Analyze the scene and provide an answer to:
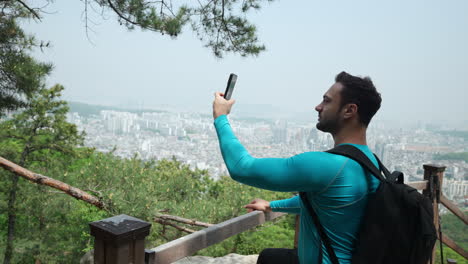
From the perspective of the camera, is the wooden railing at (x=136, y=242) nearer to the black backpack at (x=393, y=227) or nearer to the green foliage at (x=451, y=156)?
the black backpack at (x=393, y=227)

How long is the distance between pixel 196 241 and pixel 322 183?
0.81 m

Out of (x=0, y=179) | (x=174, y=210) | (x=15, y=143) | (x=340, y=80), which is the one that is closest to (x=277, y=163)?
(x=340, y=80)

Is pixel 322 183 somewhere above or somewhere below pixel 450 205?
above

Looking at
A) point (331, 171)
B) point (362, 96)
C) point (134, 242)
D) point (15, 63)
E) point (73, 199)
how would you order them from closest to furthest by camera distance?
point (331, 171) < point (362, 96) < point (134, 242) < point (15, 63) < point (73, 199)

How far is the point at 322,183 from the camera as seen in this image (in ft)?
2.95

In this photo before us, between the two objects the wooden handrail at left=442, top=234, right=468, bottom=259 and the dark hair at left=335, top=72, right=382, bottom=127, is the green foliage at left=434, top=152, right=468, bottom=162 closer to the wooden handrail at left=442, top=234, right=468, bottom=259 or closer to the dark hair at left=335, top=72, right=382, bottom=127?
the wooden handrail at left=442, top=234, right=468, bottom=259

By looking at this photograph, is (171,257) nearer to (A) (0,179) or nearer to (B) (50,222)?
(B) (50,222)

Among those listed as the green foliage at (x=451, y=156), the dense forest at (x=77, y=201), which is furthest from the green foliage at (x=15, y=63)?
the green foliage at (x=451, y=156)

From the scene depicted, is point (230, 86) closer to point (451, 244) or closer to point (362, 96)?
point (362, 96)

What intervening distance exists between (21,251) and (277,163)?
800 centimetres

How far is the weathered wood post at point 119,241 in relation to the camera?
1119 millimetres

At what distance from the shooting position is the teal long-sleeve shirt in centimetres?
90

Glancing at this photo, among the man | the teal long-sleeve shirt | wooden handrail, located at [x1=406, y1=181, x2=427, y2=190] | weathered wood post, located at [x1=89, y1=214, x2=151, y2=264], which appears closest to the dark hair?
the man

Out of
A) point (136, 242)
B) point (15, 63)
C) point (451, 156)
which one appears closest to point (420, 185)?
point (136, 242)
